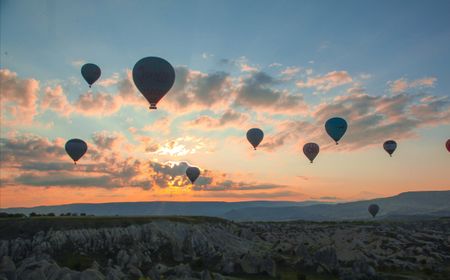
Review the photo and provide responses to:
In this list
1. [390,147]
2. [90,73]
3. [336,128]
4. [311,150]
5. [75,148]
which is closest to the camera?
[90,73]

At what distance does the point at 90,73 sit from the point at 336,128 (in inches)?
2119

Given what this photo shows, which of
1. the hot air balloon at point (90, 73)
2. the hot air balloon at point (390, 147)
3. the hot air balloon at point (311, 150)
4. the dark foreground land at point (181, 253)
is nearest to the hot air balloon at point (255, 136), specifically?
the hot air balloon at point (311, 150)

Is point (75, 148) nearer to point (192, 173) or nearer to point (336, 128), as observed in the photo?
point (192, 173)

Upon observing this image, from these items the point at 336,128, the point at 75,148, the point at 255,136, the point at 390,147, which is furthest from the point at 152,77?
the point at 390,147

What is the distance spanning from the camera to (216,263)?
73.4 m

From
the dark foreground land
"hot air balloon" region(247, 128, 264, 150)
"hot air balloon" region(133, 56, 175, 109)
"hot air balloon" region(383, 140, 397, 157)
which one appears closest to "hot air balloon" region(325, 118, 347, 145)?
"hot air balloon" region(247, 128, 264, 150)

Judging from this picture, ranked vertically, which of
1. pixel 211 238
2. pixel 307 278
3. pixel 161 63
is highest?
pixel 161 63

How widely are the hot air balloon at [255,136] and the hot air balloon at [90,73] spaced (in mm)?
39044

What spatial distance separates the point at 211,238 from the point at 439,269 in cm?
4396

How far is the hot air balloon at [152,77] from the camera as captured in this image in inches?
2874

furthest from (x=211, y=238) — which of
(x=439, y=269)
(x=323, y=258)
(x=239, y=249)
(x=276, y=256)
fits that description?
(x=439, y=269)

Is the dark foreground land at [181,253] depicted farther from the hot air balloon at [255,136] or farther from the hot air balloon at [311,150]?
the hot air balloon at [255,136]

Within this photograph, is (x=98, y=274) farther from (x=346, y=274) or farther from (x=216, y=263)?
(x=346, y=274)

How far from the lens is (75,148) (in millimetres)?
93812
